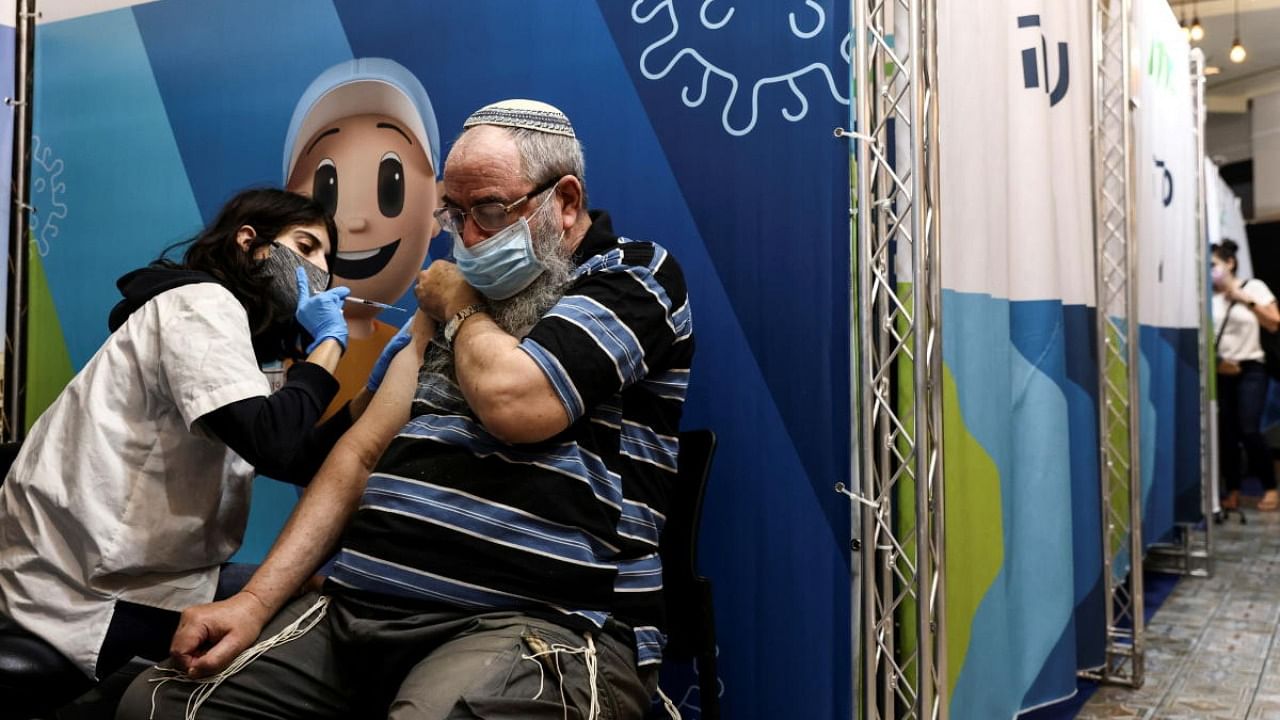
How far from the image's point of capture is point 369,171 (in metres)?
2.76

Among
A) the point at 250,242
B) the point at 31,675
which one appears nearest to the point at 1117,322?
the point at 250,242

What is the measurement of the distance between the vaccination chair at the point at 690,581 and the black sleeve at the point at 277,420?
2.27ft

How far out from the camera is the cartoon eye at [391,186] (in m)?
2.73

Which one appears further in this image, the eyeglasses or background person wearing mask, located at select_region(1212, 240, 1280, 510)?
background person wearing mask, located at select_region(1212, 240, 1280, 510)

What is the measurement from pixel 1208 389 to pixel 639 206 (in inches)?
170

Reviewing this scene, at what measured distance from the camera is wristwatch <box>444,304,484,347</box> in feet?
5.68

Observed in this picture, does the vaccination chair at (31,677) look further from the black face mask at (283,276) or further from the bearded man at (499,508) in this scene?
the black face mask at (283,276)

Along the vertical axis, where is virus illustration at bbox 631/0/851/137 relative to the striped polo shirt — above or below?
above

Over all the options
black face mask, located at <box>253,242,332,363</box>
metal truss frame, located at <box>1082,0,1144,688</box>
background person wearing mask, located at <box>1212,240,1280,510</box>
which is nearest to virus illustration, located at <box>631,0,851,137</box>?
black face mask, located at <box>253,242,332,363</box>

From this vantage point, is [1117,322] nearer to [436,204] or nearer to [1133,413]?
[1133,413]

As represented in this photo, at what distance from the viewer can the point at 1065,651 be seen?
2631 millimetres

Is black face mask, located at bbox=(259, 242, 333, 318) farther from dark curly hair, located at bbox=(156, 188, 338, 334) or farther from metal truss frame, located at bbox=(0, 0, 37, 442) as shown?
metal truss frame, located at bbox=(0, 0, 37, 442)

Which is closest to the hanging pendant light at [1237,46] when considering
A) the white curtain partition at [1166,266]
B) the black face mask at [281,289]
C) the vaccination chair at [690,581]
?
the white curtain partition at [1166,266]

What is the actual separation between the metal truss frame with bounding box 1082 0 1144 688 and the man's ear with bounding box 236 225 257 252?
231 centimetres
